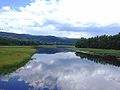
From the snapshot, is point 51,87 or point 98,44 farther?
point 98,44

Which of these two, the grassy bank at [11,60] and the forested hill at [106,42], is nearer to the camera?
the grassy bank at [11,60]

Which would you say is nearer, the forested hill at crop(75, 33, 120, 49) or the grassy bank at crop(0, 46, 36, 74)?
the grassy bank at crop(0, 46, 36, 74)

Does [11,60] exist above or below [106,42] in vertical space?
below

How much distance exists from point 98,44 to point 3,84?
478ft

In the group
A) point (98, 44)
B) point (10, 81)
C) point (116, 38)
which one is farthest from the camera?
point (98, 44)

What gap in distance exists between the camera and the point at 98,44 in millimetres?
181250

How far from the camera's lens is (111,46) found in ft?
533

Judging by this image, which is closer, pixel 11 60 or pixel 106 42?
pixel 11 60

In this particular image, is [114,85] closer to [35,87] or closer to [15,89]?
[35,87]

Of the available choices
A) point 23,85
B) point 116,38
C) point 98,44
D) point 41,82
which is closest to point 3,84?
point 23,85

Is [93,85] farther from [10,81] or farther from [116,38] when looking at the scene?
[116,38]

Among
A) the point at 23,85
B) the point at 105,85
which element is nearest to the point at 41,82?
the point at 23,85

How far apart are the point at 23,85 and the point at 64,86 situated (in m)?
5.81

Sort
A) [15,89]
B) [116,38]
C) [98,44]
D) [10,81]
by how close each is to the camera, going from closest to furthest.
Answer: [15,89]
[10,81]
[116,38]
[98,44]
